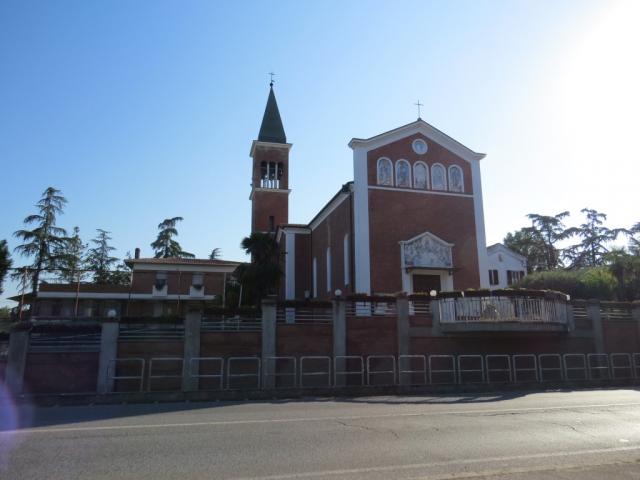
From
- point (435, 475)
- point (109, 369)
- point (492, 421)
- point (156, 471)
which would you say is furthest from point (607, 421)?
point (109, 369)

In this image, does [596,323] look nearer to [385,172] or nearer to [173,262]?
[385,172]

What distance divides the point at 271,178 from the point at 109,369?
3110cm

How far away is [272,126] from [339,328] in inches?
1269

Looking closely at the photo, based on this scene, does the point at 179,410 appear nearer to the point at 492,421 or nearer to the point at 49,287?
the point at 492,421

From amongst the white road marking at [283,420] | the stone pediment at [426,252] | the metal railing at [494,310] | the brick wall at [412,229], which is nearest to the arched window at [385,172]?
the brick wall at [412,229]

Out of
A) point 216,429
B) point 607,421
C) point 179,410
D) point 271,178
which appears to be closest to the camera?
point 216,429

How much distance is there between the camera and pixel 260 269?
1037 inches

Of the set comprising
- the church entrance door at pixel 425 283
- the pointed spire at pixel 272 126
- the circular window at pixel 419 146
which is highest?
the pointed spire at pixel 272 126

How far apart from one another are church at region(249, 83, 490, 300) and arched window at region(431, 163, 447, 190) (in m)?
0.06

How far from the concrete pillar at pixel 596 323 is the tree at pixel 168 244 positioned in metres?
49.2

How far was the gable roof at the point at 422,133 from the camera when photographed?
26500 mm

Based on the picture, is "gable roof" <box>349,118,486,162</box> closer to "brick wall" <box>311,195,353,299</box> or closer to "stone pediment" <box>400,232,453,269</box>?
"brick wall" <box>311,195,353,299</box>

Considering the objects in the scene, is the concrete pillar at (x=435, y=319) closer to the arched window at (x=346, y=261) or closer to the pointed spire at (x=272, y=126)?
the arched window at (x=346, y=261)

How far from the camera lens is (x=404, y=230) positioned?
25875 mm
